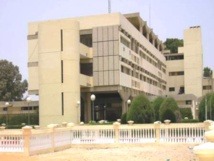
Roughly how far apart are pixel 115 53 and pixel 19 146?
84.7ft

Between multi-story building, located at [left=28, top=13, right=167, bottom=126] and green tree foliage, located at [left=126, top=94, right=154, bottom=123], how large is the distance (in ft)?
38.6

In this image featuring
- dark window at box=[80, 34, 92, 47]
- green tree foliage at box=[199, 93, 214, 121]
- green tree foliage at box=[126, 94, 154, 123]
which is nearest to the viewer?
green tree foliage at box=[126, 94, 154, 123]

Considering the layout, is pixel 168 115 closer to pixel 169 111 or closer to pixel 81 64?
pixel 169 111

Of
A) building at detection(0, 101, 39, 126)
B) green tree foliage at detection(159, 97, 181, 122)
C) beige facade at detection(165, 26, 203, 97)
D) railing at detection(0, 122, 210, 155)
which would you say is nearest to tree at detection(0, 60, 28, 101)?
building at detection(0, 101, 39, 126)

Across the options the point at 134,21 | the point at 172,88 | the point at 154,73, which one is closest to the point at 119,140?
the point at 134,21

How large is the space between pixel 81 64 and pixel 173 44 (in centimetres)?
4673

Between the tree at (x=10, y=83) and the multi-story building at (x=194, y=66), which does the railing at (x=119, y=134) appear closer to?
the tree at (x=10, y=83)

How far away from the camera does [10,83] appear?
201ft

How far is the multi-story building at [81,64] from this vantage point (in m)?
36.1

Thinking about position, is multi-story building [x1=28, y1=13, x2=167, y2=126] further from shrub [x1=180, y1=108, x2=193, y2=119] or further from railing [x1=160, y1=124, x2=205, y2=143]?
railing [x1=160, y1=124, x2=205, y2=143]

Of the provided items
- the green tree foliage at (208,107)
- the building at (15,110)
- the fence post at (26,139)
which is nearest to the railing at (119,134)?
the fence post at (26,139)

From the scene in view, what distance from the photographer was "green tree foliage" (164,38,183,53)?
8316 cm

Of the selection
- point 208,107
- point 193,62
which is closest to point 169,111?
point 208,107

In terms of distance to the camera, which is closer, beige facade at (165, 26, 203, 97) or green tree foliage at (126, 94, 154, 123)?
green tree foliage at (126, 94, 154, 123)
